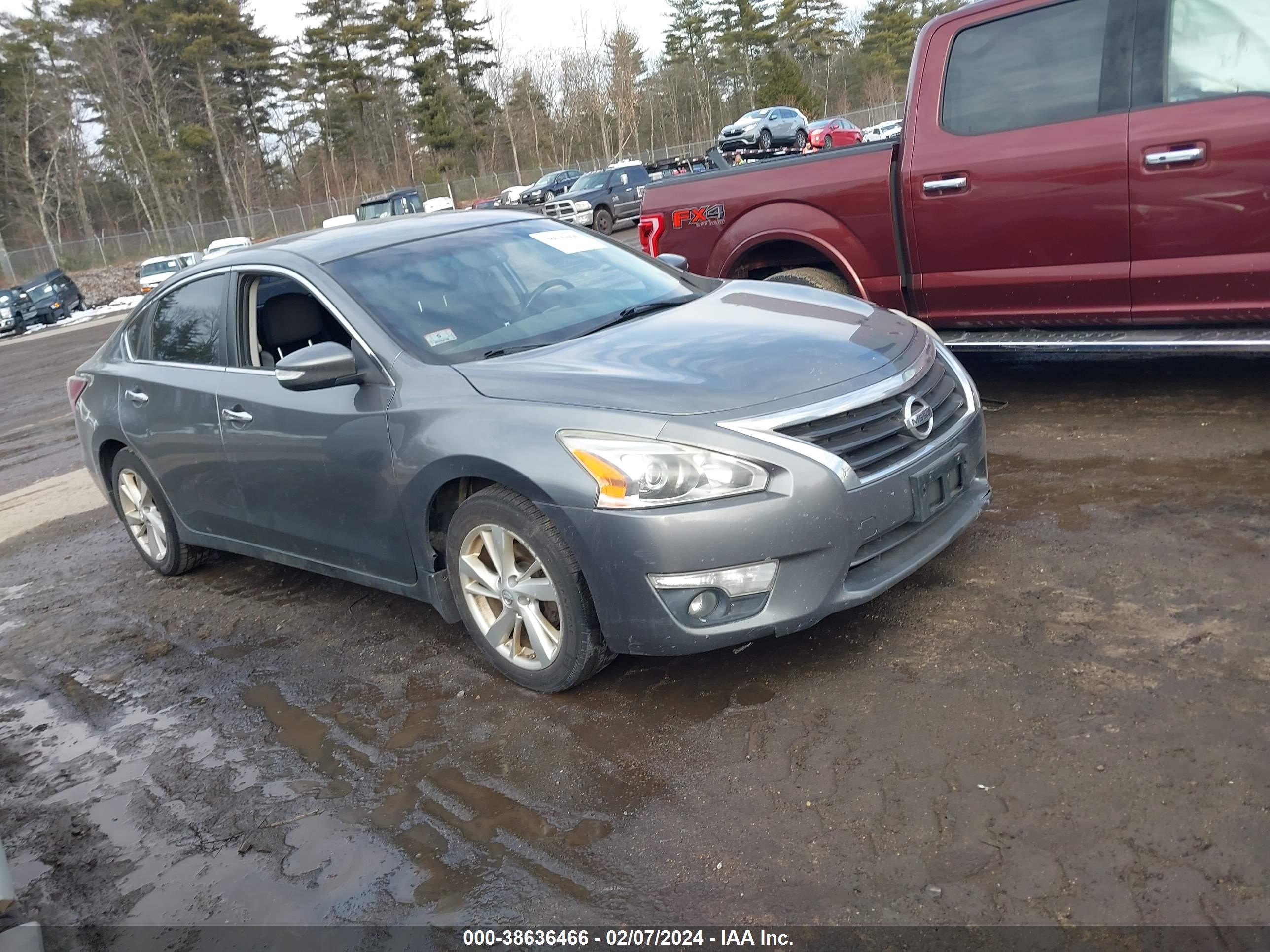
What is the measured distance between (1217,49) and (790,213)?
2.28 metres

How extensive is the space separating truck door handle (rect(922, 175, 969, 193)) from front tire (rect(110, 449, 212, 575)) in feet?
14.0

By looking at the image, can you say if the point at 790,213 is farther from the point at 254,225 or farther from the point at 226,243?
the point at 254,225

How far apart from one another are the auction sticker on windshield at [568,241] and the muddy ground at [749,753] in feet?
5.78

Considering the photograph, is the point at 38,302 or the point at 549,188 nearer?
the point at 38,302

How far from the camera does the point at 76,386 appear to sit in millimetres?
6043

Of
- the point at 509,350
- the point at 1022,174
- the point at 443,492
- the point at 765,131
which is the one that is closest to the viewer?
the point at 443,492

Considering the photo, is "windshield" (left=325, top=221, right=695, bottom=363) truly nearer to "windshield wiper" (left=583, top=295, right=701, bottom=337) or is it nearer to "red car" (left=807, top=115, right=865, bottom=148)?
"windshield wiper" (left=583, top=295, right=701, bottom=337)

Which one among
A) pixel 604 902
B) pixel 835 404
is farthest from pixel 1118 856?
pixel 835 404

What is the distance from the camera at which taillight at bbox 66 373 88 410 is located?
19.5ft

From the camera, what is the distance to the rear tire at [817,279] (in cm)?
631

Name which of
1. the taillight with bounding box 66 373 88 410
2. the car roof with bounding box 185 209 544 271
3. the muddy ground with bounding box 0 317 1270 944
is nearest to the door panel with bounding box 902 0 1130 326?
the muddy ground with bounding box 0 317 1270 944

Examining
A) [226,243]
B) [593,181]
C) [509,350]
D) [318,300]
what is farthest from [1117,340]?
[226,243]

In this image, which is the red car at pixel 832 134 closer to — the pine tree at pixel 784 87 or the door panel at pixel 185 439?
the pine tree at pixel 784 87

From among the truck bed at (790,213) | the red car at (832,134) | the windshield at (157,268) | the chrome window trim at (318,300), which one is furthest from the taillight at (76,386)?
the windshield at (157,268)
